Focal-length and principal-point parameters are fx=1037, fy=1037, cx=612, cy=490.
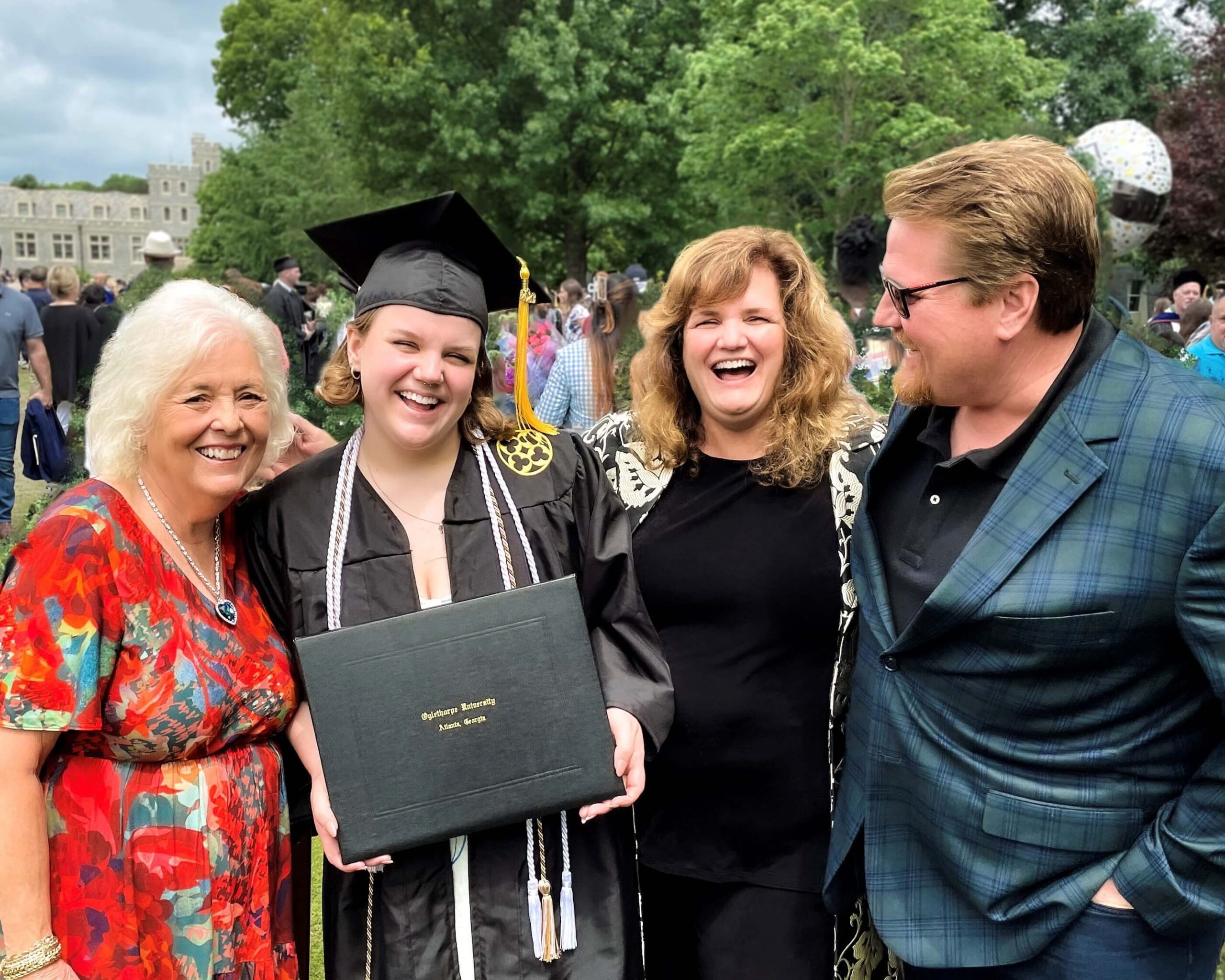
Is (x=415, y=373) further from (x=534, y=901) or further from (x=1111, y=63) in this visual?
(x=1111, y=63)

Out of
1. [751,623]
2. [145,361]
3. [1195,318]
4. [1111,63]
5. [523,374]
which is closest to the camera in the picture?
[145,361]

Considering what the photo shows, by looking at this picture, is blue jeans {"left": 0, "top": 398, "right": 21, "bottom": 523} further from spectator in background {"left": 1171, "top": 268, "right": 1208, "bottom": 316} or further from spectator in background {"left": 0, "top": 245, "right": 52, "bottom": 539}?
spectator in background {"left": 1171, "top": 268, "right": 1208, "bottom": 316}

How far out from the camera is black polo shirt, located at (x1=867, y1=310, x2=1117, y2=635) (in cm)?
193

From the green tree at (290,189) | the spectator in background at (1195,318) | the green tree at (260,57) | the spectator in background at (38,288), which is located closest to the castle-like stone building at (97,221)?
the green tree at (260,57)

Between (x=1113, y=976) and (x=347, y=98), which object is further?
(x=347, y=98)

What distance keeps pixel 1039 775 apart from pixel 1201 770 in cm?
25

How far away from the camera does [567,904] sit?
2.14m

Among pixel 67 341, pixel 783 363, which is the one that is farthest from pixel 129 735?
pixel 67 341

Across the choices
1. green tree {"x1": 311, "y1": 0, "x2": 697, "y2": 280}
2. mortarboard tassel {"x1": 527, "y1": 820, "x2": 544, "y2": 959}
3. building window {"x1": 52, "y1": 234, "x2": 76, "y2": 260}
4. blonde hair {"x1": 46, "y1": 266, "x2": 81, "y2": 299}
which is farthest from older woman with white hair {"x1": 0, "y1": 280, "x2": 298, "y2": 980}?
building window {"x1": 52, "y1": 234, "x2": 76, "y2": 260}

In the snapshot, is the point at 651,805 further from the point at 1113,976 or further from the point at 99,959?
the point at 99,959

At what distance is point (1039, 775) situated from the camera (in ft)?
6.05

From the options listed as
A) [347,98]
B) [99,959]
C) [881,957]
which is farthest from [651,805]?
[347,98]

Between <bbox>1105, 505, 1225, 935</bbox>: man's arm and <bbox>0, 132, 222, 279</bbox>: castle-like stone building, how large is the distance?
120235 millimetres

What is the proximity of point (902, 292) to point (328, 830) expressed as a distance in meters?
1.49
